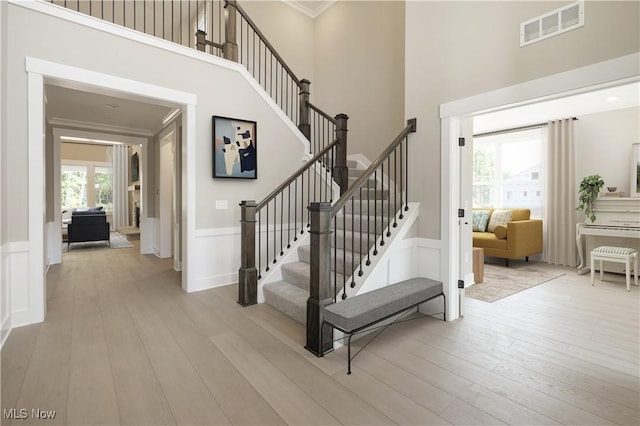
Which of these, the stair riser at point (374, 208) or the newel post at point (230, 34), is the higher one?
the newel post at point (230, 34)

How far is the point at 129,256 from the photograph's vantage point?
618 cm

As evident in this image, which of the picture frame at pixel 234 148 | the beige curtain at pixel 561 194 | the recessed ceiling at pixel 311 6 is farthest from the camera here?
the recessed ceiling at pixel 311 6

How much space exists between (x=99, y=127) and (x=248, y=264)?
16.0 feet

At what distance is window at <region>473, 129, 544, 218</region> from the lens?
20.4 feet

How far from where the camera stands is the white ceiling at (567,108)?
444cm

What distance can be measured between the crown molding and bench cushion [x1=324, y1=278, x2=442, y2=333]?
6047mm

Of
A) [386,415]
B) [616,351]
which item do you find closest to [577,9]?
[616,351]

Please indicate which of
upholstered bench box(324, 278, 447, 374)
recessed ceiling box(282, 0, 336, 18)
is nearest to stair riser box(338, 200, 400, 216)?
upholstered bench box(324, 278, 447, 374)

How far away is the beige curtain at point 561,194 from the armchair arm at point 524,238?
0.24 m

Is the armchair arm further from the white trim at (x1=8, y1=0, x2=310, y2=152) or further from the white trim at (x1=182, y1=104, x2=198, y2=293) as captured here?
the white trim at (x1=182, y1=104, x2=198, y2=293)

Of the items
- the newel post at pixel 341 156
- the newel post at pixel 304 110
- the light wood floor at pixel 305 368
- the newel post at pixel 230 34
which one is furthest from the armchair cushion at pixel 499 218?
the newel post at pixel 230 34

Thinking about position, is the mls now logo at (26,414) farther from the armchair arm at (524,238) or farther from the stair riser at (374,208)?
the armchair arm at (524,238)

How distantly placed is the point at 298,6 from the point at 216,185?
4.56m

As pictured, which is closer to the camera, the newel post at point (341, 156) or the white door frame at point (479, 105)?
the white door frame at point (479, 105)
